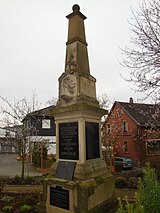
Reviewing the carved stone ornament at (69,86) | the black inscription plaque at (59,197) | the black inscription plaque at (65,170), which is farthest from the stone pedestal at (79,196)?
the carved stone ornament at (69,86)

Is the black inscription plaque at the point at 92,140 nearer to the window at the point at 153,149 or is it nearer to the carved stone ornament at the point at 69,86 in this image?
the carved stone ornament at the point at 69,86

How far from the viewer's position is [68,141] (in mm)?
5777

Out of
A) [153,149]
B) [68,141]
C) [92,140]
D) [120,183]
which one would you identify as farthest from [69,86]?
[153,149]

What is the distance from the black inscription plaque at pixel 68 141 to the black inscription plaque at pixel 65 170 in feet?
0.60

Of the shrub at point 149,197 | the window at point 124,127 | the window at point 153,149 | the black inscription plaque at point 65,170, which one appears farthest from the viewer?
the window at point 124,127

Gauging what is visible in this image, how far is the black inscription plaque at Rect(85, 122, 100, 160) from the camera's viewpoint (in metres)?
5.65

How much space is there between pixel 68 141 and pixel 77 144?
1.23ft

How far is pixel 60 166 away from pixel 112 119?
24095 millimetres

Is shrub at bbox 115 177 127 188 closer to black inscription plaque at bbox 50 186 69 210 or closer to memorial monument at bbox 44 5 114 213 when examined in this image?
memorial monument at bbox 44 5 114 213

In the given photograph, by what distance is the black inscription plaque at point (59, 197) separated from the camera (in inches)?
200

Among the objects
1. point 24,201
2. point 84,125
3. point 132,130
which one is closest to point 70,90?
point 84,125

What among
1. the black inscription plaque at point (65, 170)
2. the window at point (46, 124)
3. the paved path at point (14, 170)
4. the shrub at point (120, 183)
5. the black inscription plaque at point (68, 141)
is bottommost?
the paved path at point (14, 170)

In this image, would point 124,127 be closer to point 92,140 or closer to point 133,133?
point 133,133

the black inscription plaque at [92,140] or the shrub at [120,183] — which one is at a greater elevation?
the black inscription plaque at [92,140]
